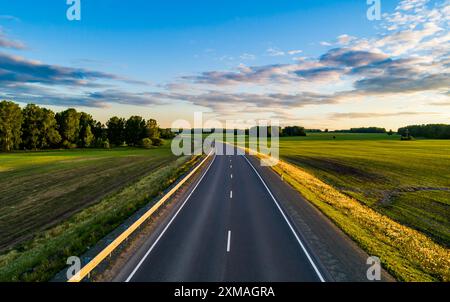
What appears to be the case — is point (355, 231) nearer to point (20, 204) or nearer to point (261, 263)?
point (261, 263)

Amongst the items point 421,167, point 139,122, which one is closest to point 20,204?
point 421,167

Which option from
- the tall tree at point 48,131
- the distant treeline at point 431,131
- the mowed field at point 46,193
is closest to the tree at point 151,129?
the tall tree at point 48,131

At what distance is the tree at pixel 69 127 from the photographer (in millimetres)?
93938

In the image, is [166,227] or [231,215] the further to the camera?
[231,215]

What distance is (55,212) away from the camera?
841 inches

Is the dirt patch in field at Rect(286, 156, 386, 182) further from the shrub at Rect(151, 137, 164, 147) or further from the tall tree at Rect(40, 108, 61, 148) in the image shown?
the tall tree at Rect(40, 108, 61, 148)

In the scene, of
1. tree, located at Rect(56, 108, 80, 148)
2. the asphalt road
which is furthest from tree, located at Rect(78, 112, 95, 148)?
the asphalt road

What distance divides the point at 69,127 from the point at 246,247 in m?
98.6

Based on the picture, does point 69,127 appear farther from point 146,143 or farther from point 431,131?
point 431,131

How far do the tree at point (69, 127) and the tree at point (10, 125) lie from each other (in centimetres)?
1367

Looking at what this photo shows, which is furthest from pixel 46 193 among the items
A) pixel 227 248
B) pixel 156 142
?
pixel 156 142

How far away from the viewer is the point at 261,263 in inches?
429

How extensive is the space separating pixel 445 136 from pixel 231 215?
182906 mm

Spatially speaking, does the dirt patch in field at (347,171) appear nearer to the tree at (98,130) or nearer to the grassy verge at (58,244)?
the grassy verge at (58,244)
